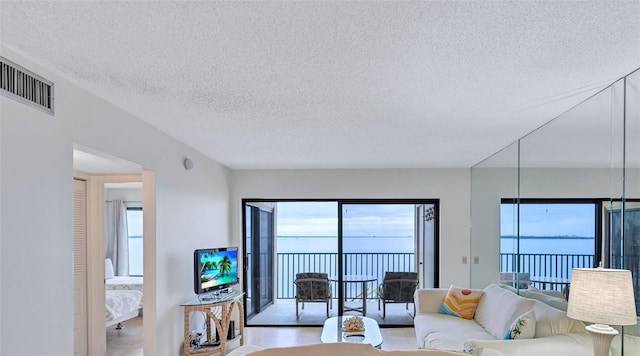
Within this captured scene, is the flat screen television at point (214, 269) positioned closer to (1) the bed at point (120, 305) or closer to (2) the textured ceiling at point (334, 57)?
(1) the bed at point (120, 305)

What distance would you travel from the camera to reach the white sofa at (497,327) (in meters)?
3.14

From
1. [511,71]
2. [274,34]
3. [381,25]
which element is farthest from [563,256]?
[274,34]

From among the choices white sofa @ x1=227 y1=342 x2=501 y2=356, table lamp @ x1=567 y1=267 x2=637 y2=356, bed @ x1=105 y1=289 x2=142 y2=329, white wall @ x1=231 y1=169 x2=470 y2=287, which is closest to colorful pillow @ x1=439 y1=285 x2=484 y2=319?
white wall @ x1=231 y1=169 x2=470 y2=287

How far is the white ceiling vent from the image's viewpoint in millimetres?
2094

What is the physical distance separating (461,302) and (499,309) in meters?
0.78

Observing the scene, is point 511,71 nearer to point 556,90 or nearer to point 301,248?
point 556,90

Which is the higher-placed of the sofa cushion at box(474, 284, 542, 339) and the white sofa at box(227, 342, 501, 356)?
the white sofa at box(227, 342, 501, 356)

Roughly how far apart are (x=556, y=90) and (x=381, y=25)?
1515 mm

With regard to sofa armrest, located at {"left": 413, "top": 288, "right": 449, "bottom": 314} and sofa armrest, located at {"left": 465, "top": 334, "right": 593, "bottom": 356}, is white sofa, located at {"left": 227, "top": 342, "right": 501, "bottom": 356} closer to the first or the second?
sofa armrest, located at {"left": 465, "top": 334, "right": 593, "bottom": 356}

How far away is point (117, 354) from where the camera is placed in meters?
5.20

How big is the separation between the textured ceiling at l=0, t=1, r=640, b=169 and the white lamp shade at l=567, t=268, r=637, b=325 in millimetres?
1090

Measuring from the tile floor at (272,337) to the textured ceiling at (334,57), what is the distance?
310 centimetres

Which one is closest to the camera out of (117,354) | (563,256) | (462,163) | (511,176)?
(563,256)

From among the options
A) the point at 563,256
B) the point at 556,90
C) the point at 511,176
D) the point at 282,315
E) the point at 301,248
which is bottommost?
the point at 282,315
